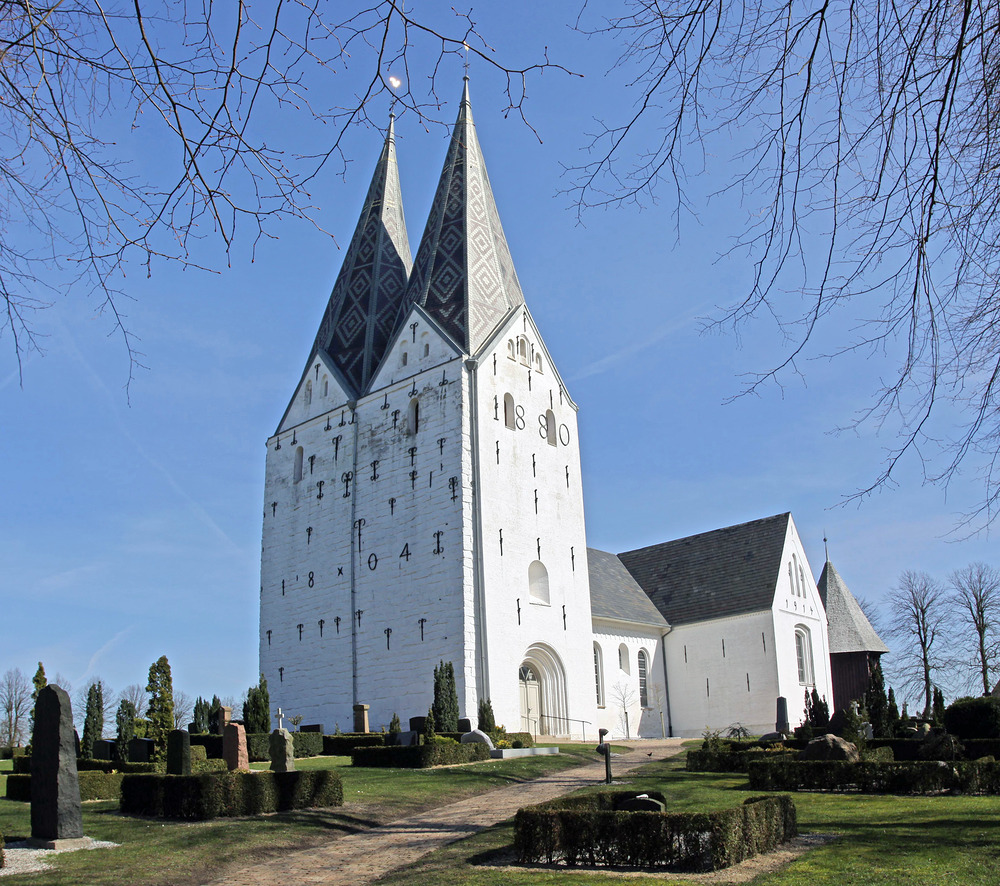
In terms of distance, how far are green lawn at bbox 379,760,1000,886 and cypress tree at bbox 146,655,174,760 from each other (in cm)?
965

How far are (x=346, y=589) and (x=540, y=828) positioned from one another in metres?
22.3

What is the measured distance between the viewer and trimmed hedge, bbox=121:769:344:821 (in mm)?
13508

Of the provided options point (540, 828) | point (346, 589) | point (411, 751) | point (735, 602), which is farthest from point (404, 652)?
point (540, 828)

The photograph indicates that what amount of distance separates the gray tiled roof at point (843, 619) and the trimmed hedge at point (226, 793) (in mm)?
30028

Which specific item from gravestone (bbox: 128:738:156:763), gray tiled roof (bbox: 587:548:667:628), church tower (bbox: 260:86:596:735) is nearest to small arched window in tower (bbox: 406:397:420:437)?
church tower (bbox: 260:86:596:735)

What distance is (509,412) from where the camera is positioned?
104ft

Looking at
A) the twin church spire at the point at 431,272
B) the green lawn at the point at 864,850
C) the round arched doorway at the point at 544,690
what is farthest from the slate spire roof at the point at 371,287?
the green lawn at the point at 864,850

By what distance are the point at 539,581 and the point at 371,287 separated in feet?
47.8

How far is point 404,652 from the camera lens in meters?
28.8

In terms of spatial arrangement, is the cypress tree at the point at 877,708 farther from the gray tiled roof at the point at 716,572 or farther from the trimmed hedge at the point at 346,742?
the trimmed hedge at the point at 346,742

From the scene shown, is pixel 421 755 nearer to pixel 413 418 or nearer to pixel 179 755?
pixel 179 755

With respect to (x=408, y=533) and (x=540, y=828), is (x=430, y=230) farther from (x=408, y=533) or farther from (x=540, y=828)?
(x=540, y=828)

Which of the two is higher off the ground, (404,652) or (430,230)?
(430,230)

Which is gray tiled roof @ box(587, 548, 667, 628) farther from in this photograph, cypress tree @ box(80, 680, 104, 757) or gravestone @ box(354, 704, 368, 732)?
cypress tree @ box(80, 680, 104, 757)
